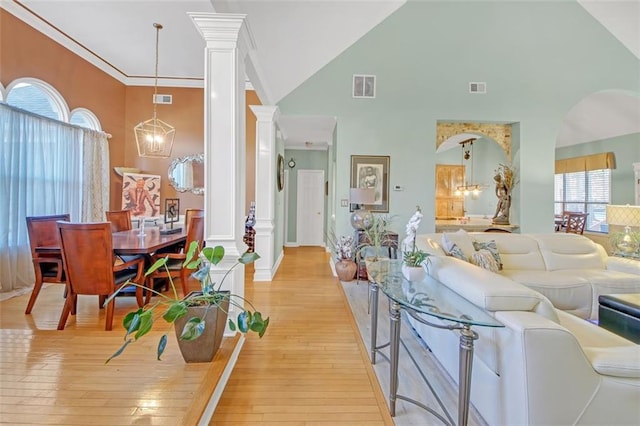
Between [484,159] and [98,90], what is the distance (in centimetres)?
847

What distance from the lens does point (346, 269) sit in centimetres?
462

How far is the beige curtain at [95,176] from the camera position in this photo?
190 inches

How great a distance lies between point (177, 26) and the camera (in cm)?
420

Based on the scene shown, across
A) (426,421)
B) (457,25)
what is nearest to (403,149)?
(457,25)

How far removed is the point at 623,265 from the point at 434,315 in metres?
3.26

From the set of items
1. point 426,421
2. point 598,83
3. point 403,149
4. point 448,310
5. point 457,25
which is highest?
point 457,25

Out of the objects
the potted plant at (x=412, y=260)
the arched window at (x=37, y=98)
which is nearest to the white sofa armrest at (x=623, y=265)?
the potted plant at (x=412, y=260)

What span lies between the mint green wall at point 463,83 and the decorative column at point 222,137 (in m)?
2.72

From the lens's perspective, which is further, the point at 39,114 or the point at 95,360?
the point at 39,114

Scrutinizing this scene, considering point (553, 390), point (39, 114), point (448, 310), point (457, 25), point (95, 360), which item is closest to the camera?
point (553, 390)

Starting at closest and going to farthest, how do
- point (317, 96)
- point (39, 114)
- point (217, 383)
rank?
point (217, 383)
point (39, 114)
point (317, 96)

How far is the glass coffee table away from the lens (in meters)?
1.39

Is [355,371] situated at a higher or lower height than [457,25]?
lower

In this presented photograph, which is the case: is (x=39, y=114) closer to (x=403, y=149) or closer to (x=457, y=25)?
(x=403, y=149)
